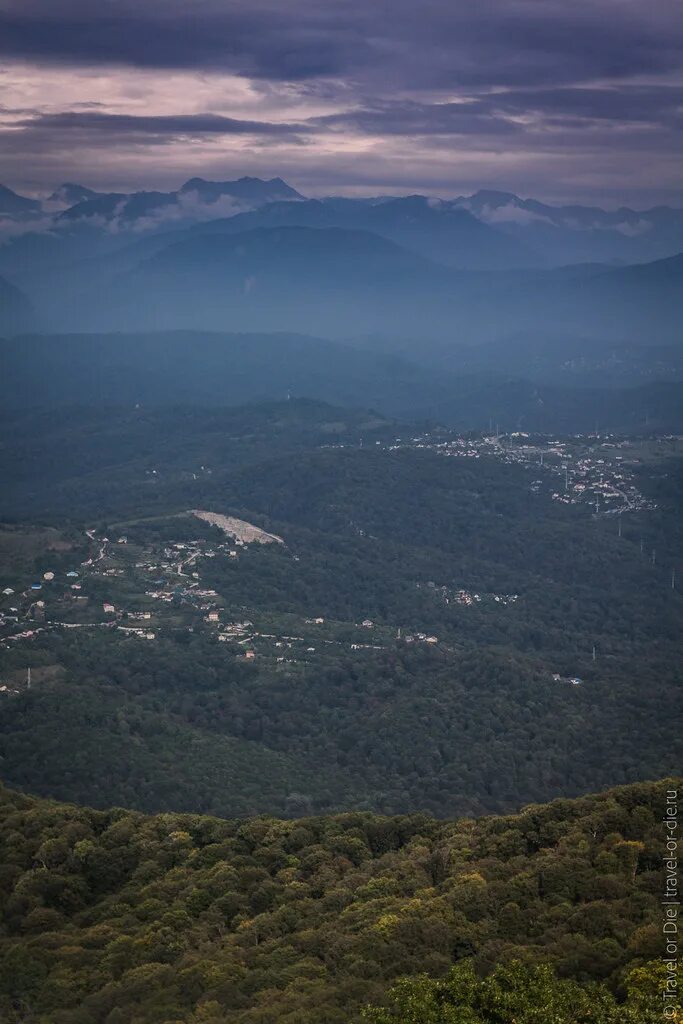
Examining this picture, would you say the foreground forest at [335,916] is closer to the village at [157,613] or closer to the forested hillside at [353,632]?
the forested hillside at [353,632]

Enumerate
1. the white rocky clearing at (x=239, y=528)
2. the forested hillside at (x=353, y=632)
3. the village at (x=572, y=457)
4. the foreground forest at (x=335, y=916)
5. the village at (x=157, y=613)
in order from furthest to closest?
the village at (x=572, y=457) → the white rocky clearing at (x=239, y=528) → the village at (x=157, y=613) → the forested hillside at (x=353, y=632) → the foreground forest at (x=335, y=916)

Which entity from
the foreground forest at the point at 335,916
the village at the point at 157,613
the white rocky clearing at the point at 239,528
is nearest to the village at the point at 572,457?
the white rocky clearing at the point at 239,528

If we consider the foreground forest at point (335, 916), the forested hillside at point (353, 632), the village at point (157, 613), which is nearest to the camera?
the foreground forest at point (335, 916)

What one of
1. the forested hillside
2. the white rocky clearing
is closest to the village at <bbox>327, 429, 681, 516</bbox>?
the forested hillside

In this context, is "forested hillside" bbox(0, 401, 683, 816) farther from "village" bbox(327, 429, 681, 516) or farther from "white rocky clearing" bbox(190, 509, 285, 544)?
"white rocky clearing" bbox(190, 509, 285, 544)

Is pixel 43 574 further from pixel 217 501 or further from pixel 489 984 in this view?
pixel 489 984

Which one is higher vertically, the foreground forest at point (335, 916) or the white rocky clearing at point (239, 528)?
the foreground forest at point (335, 916)

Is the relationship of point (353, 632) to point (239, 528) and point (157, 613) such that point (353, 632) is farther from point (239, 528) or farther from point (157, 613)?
point (239, 528)

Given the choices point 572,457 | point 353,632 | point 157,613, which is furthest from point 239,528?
point 572,457

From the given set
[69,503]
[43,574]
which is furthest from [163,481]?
[43,574]

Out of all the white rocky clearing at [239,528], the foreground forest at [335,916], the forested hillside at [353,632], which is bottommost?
the forested hillside at [353,632]
